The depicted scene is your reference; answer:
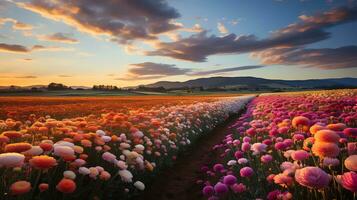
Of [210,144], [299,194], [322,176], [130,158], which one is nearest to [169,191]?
[130,158]

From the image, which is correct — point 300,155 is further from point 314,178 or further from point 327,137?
point 314,178

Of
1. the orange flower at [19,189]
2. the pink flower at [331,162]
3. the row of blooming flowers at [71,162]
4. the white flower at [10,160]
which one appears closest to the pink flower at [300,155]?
the pink flower at [331,162]

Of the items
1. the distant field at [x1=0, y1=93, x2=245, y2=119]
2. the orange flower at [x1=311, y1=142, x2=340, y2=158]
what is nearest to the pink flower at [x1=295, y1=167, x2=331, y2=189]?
the orange flower at [x1=311, y1=142, x2=340, y2=158]

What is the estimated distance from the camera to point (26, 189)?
340 cm

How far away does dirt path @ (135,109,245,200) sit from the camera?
23.5 feet

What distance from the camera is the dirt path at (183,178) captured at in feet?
23.5

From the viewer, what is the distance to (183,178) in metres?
8.54

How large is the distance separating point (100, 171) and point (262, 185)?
2.97 m

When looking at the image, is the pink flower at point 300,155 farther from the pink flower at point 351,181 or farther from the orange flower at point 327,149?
the pink flower at point 351,181

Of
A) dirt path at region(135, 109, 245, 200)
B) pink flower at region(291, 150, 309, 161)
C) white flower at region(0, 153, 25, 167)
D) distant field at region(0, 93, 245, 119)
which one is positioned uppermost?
white flower at region(0, 153, 25, 167)

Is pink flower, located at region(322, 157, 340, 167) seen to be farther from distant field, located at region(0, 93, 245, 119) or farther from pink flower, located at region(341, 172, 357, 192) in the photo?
distant field, located at region(0, 93, 245, 119)

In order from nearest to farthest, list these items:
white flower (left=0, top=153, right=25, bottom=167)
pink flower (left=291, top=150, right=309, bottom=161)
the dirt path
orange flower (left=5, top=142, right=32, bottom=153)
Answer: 1. white flower (left=0, top=153, right=25, bottom=167)
2. pink flower (left=291, top=150, right=309, bottom=161)
3. orange flower (left=5, top=142, right=32, bottom=153)
4. the dirt path

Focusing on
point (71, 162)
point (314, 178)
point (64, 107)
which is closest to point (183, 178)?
point (71, 162)

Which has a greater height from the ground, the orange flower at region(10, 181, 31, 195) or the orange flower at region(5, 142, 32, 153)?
the orange flower at region(5, 142, 32, 153)
